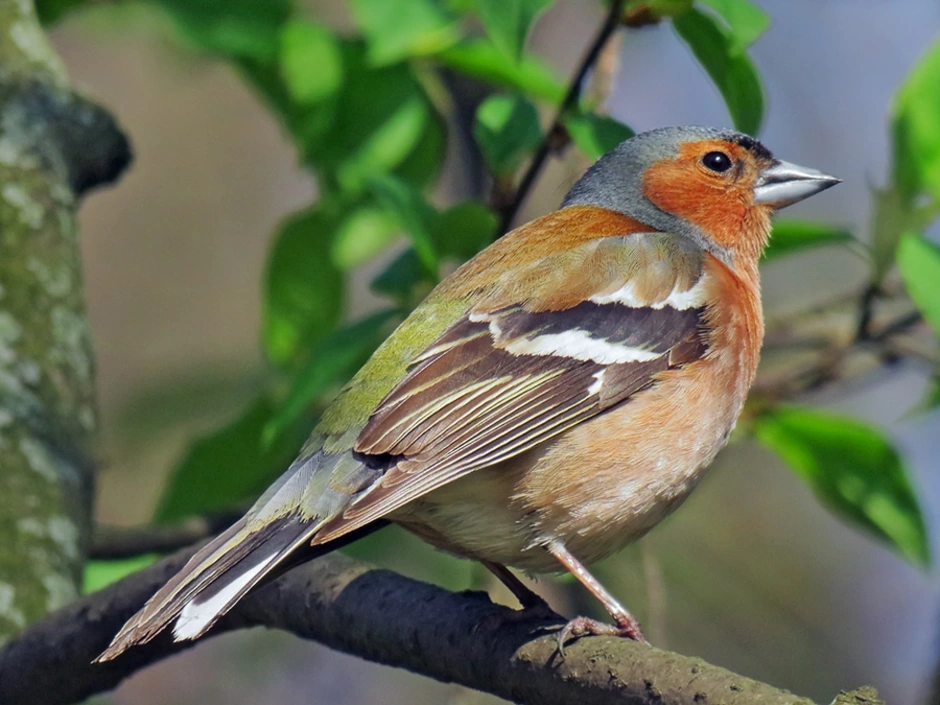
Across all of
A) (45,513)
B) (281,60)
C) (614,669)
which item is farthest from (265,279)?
(614,669)

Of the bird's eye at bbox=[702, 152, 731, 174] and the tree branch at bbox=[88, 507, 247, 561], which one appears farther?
the bird's eye at bbox=[702, 152, 731, 174]

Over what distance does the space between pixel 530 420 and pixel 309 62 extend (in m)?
1.66

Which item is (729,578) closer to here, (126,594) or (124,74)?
(126,594)

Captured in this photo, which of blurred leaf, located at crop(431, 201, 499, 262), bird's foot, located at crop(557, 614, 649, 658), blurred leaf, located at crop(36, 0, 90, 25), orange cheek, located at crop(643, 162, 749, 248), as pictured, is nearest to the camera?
bird's foot, located at crop(557, 614, 649, 658)

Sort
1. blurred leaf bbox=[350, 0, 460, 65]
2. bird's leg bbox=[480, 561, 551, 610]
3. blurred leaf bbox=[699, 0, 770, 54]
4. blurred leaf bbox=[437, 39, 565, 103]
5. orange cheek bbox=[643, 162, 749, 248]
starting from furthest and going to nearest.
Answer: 1. orange cheek bbox=[643, 162, 749, 248]
2. blurred leaf bbox=[437, 39, 565, 103]
3. blurred leaf bbox=[350, 0, 460, 65]
4. bird's leg bbox=[480, 561, 551, 610]
5. blurred leaf bbox=[699, 0, 770, 54]

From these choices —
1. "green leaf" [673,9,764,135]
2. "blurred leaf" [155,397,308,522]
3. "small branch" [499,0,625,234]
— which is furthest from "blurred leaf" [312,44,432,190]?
"green leaf" [673,9,764,135]

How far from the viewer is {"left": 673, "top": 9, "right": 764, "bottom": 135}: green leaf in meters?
3.71

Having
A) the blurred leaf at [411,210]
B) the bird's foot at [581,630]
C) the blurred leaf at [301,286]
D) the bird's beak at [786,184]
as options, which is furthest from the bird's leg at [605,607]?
the bird's beak at [786,184]

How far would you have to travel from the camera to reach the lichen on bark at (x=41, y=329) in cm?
383

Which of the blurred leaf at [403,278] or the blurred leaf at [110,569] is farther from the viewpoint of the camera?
the blurred leaf at [110,569]

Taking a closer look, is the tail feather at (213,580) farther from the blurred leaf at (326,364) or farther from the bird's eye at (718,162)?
the bird's eye at (718,162)

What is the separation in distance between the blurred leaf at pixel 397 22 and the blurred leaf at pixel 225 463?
1416mm

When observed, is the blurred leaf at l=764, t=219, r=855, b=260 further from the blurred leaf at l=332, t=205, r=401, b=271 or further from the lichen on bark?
the lichen on bark

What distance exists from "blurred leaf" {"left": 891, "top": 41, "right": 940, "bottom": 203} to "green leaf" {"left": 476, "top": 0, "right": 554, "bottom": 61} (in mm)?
1605
